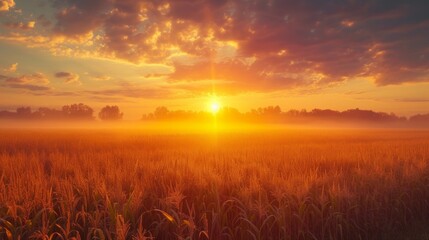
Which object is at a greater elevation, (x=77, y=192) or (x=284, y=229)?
(x=77, y=192)

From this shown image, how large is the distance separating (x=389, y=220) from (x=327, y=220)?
66.5 inches

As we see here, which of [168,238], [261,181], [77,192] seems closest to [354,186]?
[261,181]

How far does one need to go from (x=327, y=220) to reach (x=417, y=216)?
8.55ft

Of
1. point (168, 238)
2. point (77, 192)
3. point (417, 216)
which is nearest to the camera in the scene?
point (168, 238)

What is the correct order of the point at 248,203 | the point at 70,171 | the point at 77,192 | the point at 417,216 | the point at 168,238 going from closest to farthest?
1. the point at 168,238
2. the point at 248,203
3. the point at 77,192
4. the point at 417,216
5. the point at 70,171

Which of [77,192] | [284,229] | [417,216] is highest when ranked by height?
[77,192]

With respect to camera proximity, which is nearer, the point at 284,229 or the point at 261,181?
the point at 284,229

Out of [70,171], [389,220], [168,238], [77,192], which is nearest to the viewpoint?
[168,238]

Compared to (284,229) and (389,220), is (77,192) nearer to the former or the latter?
(284,229)

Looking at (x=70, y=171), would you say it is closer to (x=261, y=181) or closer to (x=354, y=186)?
(x=261, y=181)

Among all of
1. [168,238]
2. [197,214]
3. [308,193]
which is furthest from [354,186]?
[168,238]

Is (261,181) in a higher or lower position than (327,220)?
higher

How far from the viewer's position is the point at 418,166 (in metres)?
8.34

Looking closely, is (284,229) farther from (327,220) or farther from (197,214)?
(197,214)
